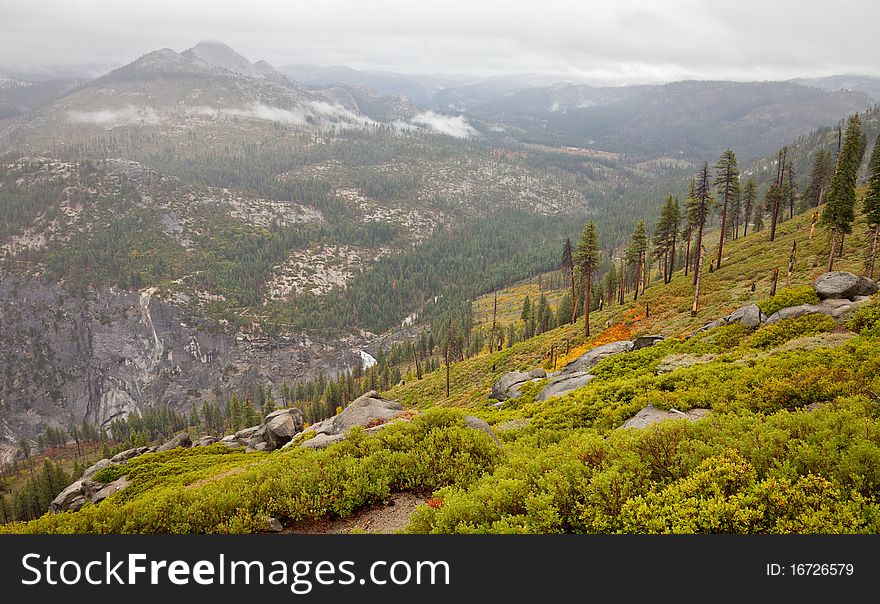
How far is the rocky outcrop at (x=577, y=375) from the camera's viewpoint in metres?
29.0

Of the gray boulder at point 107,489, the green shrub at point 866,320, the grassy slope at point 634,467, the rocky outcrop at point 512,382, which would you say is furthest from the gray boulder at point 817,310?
the gray boulder at point 107,489

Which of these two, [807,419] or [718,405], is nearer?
[807,419]

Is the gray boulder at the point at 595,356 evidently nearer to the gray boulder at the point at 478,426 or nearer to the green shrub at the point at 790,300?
the green shrub at the point at 790,300

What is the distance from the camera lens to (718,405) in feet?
50.0

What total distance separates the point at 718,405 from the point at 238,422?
→ 12585 cm

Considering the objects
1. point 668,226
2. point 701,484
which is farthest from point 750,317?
point 668,226

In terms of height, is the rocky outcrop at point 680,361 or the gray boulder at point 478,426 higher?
the gray boulder at point 478,426

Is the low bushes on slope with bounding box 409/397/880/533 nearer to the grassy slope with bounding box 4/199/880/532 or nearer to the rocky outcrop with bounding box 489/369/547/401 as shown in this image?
the grassy slope with bounding box 4/199/880/532

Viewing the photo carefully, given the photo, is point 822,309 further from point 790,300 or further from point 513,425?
point 513,425

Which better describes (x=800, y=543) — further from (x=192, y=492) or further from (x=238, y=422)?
(x=238, y=422)

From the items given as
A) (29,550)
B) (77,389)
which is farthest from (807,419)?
(77,389)

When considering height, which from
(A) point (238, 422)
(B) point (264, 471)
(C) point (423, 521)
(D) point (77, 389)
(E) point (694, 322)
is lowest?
(D) point (77, 389)

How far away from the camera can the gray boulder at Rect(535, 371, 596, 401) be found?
28.5 metres

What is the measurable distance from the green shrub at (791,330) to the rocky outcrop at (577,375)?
976 cm
